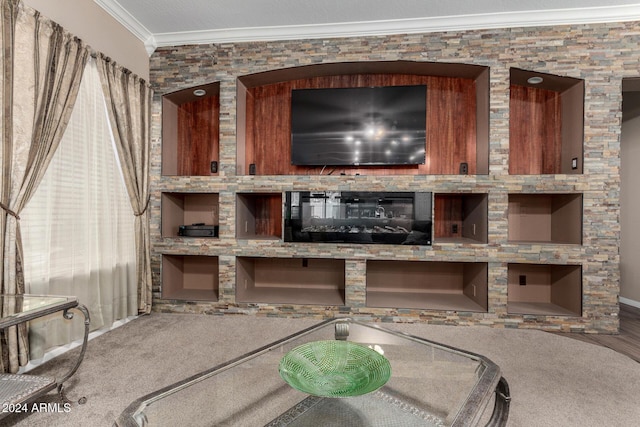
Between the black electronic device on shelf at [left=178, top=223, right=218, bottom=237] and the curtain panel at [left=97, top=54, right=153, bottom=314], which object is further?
the black electronic device on shelf at [left=178, top=223, right=218, bottom=237]

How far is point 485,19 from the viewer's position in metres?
2.96

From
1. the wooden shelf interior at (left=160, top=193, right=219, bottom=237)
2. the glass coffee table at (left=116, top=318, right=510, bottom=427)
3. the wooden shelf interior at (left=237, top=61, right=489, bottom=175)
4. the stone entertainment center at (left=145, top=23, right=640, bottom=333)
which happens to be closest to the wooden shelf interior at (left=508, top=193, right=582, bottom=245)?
the stone entertainment center at (left=145, top=23, right=640, bottom=333)

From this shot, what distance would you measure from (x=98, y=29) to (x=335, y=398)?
10.9ft

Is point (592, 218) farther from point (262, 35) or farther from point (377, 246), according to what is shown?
point (262, 35)

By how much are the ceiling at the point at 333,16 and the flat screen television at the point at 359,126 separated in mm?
573

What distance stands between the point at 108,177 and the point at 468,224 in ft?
11.5

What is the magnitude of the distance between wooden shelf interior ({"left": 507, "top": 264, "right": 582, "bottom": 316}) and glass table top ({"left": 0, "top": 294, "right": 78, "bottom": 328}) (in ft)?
11.3

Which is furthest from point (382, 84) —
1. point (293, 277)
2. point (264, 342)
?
point (264, 342)

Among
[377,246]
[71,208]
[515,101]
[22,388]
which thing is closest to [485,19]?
[515,101]

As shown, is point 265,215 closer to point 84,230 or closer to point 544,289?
point 84,230

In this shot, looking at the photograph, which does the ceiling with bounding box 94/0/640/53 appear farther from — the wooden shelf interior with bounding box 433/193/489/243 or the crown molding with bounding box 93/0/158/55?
the wooden shelf interior with bounding box 433/193/489/243

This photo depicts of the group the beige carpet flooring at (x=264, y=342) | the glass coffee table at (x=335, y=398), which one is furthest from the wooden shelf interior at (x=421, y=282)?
the glass coffee table at (x=335, y=398)

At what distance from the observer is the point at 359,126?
11.2ft

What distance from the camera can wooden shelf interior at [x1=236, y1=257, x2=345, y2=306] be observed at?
3.54m
